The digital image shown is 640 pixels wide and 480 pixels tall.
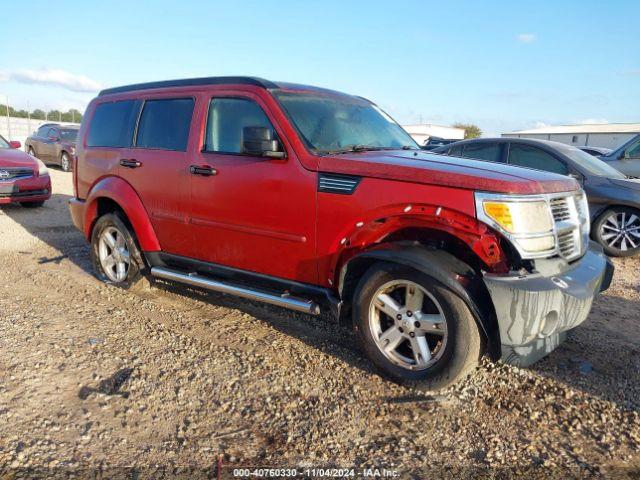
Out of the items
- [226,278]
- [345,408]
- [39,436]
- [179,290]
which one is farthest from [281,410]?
[179,290]

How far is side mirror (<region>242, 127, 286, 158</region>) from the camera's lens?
3.74 meters

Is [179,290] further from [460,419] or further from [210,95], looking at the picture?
[460,419]

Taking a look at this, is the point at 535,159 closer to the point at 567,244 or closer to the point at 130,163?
the point at 567,244

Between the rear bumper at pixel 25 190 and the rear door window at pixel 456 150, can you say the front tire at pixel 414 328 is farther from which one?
the rear bumper at pixel 25 190

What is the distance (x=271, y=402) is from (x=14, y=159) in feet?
29.4

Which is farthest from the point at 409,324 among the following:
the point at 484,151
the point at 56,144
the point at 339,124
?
the point at 56,144

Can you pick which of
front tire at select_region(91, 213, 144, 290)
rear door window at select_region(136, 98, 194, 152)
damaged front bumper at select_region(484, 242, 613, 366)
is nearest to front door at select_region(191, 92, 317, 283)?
rear door window at select_region(136, 98, 194, 152)

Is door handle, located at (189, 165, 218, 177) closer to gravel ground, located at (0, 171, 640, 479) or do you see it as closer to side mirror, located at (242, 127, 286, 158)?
side mirror, located at (242, 127, 286, 158)

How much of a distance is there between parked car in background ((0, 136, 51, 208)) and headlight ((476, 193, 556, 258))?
30.6ft

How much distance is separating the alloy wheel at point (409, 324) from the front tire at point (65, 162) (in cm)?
1709

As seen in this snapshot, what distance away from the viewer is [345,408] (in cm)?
310

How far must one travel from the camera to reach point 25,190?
968 centimetres

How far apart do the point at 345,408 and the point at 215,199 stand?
6.70 feet

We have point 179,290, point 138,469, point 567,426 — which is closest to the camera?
point 138,469
